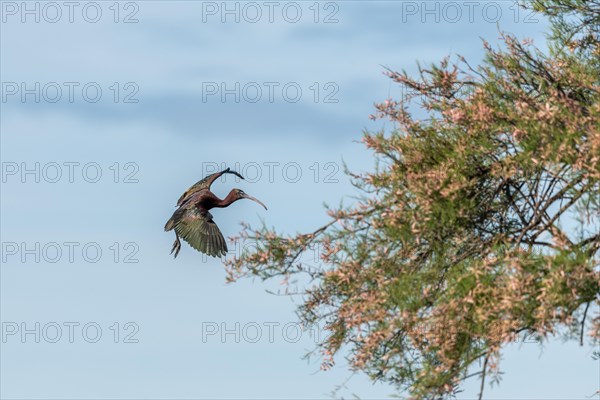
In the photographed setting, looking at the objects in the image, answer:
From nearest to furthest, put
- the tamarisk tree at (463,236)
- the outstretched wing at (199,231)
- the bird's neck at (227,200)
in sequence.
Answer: the tamarisk tree at (463,236) → the outstretched wing at (199,231) → the bird's neck at (227,200)

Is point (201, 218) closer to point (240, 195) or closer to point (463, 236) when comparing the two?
point (240, 195)

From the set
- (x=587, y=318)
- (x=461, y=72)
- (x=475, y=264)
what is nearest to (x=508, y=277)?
(x=475, y=264)

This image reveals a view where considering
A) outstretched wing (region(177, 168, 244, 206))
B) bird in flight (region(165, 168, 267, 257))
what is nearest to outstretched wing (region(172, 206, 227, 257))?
bird in flight (region(165, 168, 267, 257))

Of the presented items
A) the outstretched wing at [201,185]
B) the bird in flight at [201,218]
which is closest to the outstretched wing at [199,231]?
the bird in flight at [201,218]

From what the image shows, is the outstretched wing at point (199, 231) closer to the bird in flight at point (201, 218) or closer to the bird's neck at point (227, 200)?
the bird in flight at point (201, 218)

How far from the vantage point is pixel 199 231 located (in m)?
17.9

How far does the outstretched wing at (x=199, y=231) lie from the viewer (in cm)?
1758

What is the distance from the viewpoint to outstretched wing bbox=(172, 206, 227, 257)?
17.6m

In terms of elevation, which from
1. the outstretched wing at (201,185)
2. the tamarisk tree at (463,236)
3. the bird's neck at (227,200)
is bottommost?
the tamarisk tree at (463,236)

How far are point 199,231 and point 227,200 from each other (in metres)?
1.03

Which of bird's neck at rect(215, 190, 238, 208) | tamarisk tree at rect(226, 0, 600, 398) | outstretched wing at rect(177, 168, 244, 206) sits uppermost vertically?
outstretched wing at rect(177, 168, 244, 206)

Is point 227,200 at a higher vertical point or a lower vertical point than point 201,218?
higher

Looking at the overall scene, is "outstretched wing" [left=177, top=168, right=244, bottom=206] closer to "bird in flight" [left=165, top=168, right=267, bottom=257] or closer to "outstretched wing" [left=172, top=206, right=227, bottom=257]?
"bird in flight" [left=165, top=168, right=267, bottom=257]

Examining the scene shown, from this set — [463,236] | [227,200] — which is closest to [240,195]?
[227,200]
